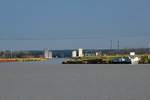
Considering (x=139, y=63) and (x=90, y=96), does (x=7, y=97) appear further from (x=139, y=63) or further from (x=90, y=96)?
(x=139, y=63)

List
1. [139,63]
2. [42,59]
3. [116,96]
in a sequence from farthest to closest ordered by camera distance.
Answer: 1. [42,59]
2. [139,63]
3. [116,96]

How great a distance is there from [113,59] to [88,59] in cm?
634

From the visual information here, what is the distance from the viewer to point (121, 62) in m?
85.6

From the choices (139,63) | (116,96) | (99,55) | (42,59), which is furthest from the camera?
(42,59)

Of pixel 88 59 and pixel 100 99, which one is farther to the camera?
pixel 88 59

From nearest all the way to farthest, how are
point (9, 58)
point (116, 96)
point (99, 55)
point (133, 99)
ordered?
1. point (133, 99)
2. point (116, 96)
3. point (99, 55)
4. point (9, 58)

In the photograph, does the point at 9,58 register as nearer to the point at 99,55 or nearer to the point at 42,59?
the point at 42,59

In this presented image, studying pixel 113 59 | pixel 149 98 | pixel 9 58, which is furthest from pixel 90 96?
pixel 9 58

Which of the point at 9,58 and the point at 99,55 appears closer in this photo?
the point at 99,55

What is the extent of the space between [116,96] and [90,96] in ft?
3.95

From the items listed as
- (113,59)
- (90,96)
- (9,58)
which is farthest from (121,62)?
(90,96)

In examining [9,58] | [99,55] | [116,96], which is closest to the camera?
[116,96]

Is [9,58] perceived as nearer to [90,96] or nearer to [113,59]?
[113,59]

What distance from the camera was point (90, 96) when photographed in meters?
20.8
